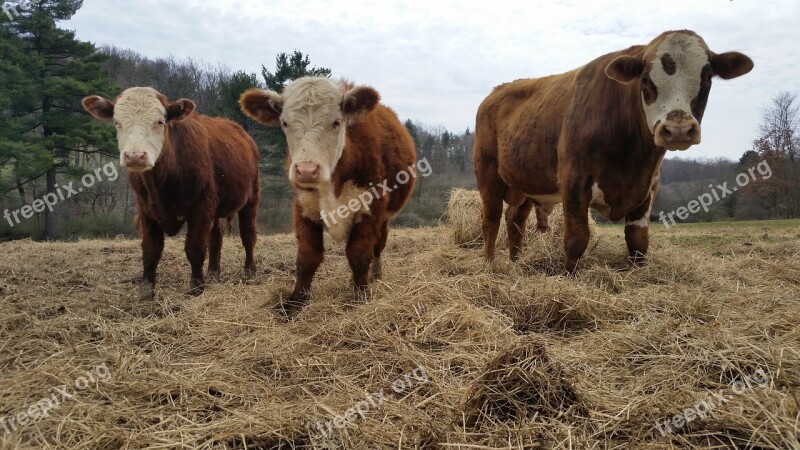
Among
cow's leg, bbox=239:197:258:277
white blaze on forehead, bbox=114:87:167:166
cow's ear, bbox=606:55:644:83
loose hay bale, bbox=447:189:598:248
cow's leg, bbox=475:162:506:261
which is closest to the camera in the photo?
cow's ear, bbox=606:55:644:83

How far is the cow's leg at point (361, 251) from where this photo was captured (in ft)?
14.0

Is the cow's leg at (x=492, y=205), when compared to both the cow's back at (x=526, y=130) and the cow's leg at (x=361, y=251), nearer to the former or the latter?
the cow's back at (x=526, y=130)

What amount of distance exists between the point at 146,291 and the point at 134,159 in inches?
52.8

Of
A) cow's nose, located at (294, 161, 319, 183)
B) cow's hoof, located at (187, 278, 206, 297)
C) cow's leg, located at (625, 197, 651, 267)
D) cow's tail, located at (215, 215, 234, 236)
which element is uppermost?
cow's nose, located at (294, 161, 319, 183)

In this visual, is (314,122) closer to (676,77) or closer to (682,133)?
(682,133)

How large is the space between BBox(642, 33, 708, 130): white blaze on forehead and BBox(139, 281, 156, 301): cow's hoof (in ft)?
15.9

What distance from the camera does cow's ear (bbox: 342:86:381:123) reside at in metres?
4.16

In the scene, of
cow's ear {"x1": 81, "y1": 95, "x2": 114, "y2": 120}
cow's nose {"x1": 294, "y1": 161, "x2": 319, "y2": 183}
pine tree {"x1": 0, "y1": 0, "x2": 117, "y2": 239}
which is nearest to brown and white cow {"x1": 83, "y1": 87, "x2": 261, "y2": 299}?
cow's ear {"x1": 81, "y1": 95, "x2": 114, "y2": 120}

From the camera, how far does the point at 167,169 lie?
4.98m

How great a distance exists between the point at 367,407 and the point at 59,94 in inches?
876

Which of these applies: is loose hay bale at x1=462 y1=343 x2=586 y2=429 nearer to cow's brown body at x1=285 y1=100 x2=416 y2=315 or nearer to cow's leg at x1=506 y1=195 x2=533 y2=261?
cow's brown body at x1=285 y1=100 x2=416 y2=315

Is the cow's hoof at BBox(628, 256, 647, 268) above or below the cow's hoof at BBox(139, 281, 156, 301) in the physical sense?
above

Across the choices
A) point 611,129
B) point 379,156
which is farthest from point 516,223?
point 379,156

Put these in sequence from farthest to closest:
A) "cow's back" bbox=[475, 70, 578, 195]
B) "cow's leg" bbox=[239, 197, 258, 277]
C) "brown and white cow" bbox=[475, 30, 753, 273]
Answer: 1. "cow's leg" bbox=[239, 197, 258, 277]
2. "cow's back" bbox=[475, 70, 578, 195]
3. "brown and white cow" bbox=[475, 30, 753, 273]
